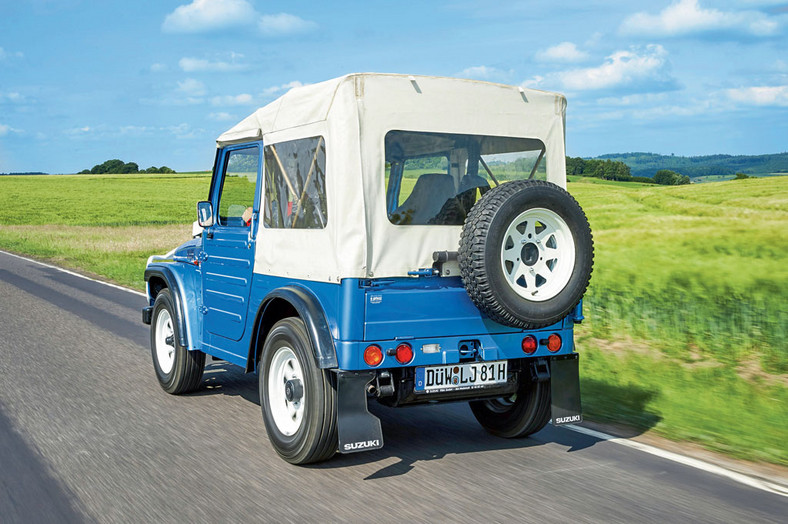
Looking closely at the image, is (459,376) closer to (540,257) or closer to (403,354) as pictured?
(403,354)

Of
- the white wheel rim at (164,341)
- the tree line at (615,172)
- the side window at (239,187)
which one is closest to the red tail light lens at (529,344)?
the side window at (239,187)

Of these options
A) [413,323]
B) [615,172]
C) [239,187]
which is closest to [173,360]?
[239,187]

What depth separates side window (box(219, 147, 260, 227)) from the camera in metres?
5.96

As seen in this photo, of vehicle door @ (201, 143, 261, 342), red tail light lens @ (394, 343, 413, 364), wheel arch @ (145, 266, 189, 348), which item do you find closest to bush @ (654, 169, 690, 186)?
wheel arch @ (145, 266, 189, 348)

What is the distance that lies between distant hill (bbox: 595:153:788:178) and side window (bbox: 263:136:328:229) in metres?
54.6

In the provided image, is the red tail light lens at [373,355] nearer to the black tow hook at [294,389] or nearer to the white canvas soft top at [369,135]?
the white canvas soft top at [369,135]

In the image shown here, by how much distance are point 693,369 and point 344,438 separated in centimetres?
480

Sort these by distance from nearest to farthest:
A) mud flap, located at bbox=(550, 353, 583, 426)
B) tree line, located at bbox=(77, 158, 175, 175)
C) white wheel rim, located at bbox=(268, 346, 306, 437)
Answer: white wheel rim, located at bbox=(268, 346, 306, 437) → mud flap, located at bbox=(550, 353, 583, 426) → tree line, located at bbox=(77, 158, 175, 175)

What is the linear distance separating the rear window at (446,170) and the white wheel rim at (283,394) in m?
1.14

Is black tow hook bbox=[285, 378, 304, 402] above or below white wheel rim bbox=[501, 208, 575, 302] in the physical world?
below

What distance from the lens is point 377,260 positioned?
190 inches

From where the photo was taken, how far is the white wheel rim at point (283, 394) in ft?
17.1

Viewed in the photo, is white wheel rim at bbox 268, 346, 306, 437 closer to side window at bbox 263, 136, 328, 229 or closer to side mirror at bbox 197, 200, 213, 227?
side window at bbox 263, 136, 328, 229

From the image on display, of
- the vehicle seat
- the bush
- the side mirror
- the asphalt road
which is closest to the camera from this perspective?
the asphalt road
